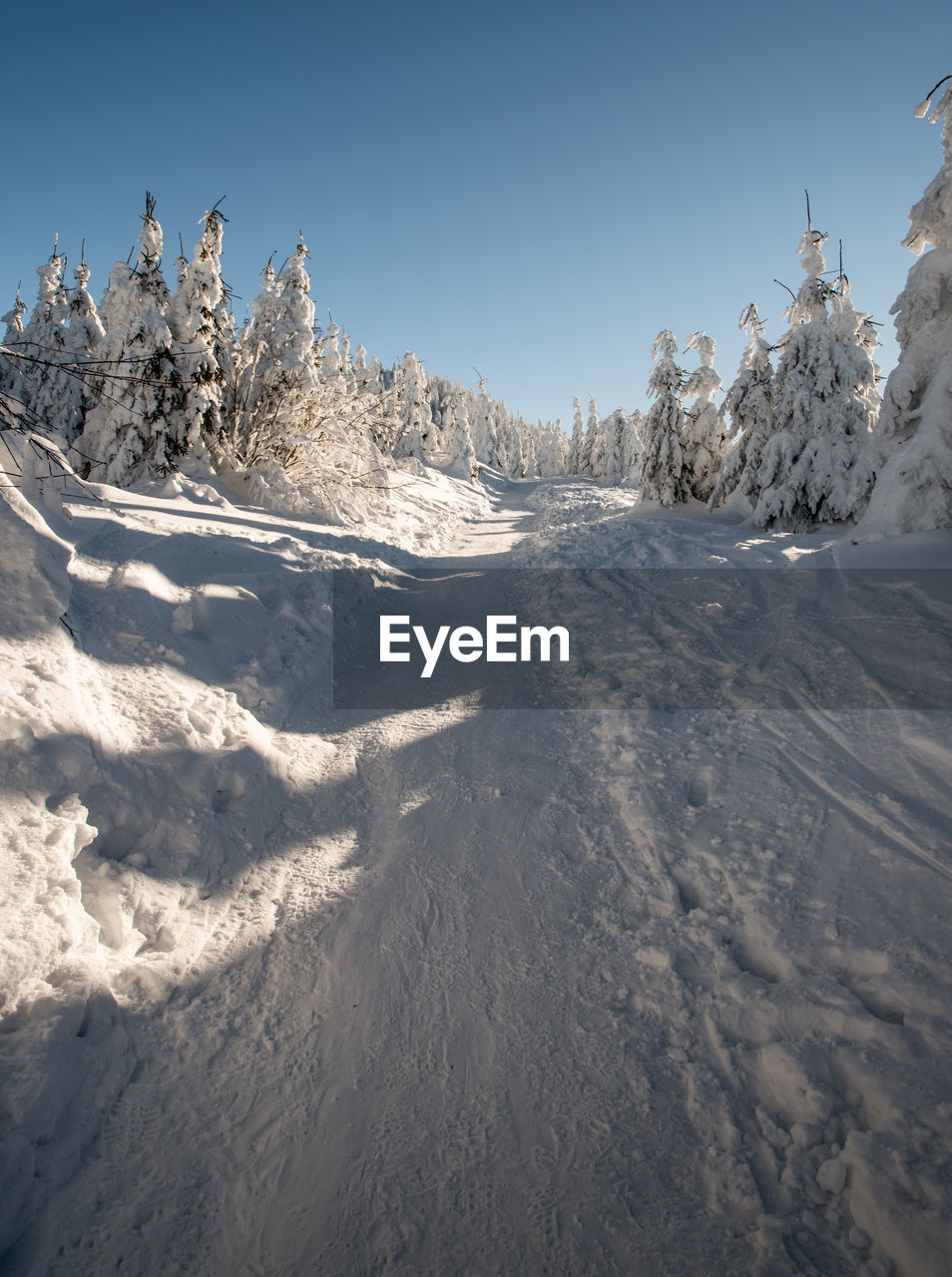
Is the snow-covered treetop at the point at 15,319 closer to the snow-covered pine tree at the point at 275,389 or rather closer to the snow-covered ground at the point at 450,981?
the snow-covered pine tree at the point at 275,389

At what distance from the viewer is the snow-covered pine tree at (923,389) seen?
9312mm

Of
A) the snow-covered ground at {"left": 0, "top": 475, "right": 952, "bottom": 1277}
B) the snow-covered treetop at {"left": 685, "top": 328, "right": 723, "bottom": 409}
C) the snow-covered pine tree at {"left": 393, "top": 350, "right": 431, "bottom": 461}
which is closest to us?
the snow-covered ground at {"left": 0, "top": 475, "right": 952, "bottom": 1277}

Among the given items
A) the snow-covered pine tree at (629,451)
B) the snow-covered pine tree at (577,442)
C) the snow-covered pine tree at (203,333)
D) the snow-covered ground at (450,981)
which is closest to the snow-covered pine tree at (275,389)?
the snow-covered pine tree at (203,333)

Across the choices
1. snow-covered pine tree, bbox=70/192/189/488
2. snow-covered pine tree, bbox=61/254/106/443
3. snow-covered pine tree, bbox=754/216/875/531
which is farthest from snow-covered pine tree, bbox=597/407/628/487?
snow-covered pine tree, bbox=70/192/189/488

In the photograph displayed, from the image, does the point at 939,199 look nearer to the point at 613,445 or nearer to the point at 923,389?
the point at 923,389

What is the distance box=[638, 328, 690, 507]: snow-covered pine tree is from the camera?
79.0 ft

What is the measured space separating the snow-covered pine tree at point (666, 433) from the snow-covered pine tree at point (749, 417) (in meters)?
2.18

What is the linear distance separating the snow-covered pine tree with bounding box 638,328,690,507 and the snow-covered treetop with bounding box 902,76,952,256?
42.0 feet

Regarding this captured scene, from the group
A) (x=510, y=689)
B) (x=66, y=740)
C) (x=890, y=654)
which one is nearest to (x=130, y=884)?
(x=66, y=740)

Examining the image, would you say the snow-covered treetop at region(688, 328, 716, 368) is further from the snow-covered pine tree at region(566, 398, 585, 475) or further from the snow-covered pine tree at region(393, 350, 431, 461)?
the snow-covered pine tree at region(566, 398, 585, 475)

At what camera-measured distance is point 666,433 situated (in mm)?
24281

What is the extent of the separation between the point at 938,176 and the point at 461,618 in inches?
488

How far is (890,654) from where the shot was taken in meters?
5.60

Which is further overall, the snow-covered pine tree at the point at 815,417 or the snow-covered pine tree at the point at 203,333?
the snow-covered pine tree at the point at 815,417
